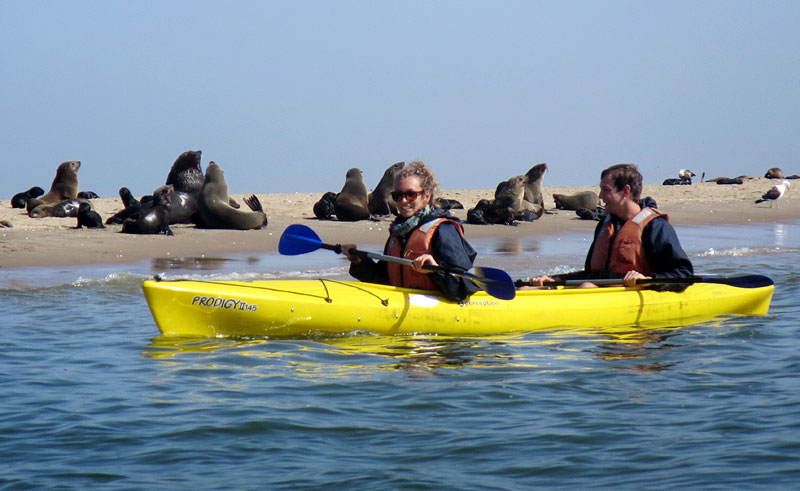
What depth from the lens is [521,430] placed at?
13.9ft

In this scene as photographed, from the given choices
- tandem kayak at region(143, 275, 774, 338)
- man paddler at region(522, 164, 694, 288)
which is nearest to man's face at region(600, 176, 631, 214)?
man paddler at region(522, 164, 694, 288)

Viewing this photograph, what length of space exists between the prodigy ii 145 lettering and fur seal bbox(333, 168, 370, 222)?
10029 mm

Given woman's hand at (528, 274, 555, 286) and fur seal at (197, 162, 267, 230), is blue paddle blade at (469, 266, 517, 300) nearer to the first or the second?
woman's hand at (528, 274, 555, 286)

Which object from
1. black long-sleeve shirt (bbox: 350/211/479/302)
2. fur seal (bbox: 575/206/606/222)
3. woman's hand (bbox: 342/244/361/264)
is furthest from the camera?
fur seal (bbox: 575/206/606/222)

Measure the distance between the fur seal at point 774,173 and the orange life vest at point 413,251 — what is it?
29.6 m

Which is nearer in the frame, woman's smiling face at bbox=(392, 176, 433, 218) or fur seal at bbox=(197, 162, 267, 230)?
woman's smiling face at bbox=(392, 176, 433, 218)

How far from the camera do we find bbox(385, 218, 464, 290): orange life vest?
6.25m

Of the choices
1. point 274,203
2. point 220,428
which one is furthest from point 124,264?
point 274,203

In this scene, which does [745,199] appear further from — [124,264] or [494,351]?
[494,351]

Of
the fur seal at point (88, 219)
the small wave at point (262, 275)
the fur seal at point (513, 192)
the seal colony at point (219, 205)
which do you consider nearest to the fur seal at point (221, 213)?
the seal colony at point (219, 205)

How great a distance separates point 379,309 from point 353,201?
1003 cm

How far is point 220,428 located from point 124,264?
23.9 ft

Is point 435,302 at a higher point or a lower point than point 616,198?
lower

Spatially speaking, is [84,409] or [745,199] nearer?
[84,409]
